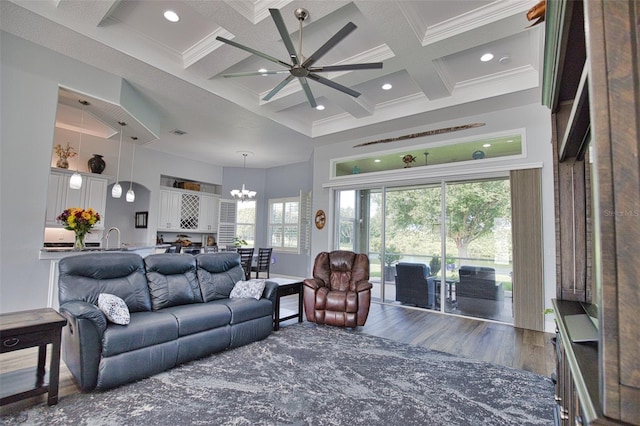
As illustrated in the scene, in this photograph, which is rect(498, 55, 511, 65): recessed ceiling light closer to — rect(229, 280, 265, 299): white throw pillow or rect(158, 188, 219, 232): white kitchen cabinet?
rect(229, 280, 265, 299): white throw pillow

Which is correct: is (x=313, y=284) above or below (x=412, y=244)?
below

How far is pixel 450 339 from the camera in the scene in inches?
153

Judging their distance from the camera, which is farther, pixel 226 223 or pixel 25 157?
pixel 226 223

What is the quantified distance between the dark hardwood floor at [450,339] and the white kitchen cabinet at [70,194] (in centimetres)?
307

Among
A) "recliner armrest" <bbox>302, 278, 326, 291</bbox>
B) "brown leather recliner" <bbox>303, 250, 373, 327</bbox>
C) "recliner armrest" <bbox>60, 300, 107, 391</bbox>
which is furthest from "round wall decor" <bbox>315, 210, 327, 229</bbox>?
"recliner armrest" <bbox>60, 300, 107, 391</bbox>

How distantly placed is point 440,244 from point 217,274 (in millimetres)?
3703

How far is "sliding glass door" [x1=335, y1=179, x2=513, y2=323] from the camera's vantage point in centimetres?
484

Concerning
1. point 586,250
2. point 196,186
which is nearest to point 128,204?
point 196,186

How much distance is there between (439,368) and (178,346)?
2479mm

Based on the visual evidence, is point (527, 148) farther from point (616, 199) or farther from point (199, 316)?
point (199, 316)

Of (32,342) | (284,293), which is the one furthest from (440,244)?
(32,342)

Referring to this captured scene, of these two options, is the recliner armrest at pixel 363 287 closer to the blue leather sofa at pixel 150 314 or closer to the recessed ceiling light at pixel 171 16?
the blue leather sofa at pixel 150 314

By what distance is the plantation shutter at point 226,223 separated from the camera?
29.2 feet

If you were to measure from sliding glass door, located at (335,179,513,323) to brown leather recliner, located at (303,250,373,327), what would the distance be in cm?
145
